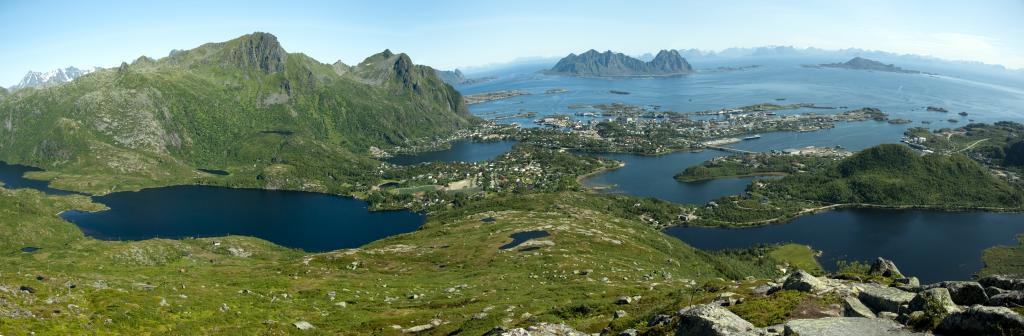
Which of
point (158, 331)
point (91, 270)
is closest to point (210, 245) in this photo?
point (91, 270)

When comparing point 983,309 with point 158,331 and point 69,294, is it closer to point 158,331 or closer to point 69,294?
point 158,331

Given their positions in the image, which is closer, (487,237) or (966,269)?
(487,237)

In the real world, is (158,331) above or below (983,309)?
below

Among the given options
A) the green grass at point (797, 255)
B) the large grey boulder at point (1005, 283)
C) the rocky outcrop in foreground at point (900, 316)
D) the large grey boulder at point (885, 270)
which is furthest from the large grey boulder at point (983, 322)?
the green grass at point (797, 255)

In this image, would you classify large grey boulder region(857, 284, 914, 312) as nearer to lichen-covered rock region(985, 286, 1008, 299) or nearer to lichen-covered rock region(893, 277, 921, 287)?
lichen-covered rock region(985, 286, 1008, 299)

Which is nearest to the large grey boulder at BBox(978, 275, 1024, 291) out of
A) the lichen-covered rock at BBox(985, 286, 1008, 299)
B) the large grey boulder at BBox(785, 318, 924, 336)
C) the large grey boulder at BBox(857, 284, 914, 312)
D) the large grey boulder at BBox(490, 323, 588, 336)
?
the lichen-covered rock at BBox(985, 286, 1008, 299)

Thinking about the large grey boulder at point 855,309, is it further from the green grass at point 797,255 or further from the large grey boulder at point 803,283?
the green grass at point 797,255

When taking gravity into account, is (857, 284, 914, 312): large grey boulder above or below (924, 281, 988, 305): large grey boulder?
below
